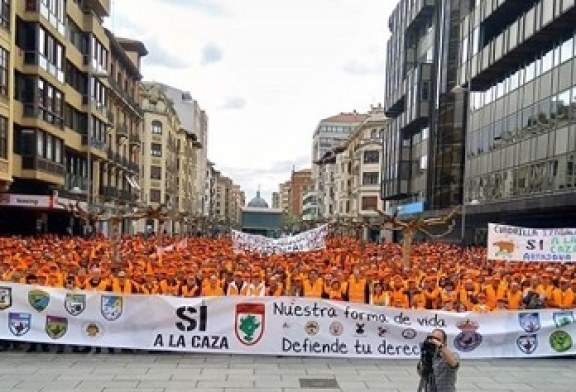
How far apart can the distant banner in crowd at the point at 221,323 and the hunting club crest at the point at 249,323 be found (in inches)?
0.7

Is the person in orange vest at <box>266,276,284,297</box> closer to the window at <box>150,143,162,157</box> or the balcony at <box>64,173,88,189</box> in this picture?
the balcony at <box>64,173,88,189</box>

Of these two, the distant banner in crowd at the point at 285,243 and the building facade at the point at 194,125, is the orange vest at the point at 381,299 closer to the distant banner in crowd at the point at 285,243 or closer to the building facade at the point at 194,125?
the distant banner in crowd at the point at 285,243

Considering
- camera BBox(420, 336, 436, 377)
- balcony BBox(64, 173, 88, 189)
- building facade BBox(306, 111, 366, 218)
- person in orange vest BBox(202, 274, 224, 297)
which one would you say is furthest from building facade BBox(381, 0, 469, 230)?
building facade BBox(306, 111, 366, 218)

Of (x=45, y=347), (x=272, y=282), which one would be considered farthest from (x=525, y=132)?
(x=45, y=347)

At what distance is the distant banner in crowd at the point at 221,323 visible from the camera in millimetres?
11109

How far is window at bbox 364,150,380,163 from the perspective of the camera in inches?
3578

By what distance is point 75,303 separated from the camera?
11.2 m

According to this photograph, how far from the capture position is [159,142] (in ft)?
298

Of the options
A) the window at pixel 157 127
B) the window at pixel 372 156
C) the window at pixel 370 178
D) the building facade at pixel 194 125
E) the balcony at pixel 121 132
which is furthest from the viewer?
the building facade at pixel 194 125

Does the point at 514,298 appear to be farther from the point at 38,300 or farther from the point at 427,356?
the point at 38,300

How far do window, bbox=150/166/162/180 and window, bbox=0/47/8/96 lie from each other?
6137 cm

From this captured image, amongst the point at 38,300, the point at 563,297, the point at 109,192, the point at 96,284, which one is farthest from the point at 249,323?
the point at 109,192

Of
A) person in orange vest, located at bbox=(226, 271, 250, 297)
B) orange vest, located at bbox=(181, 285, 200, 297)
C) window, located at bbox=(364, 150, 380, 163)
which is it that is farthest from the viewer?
window, located at bbox=(364, 150, 380, 163)

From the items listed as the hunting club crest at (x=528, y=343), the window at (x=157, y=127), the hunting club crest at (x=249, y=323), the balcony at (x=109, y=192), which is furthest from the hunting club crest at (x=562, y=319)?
the window at (x=157, y=127)
